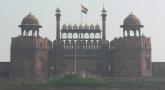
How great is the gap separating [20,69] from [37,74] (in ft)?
8.56

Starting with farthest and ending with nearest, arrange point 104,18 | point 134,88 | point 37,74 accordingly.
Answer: point 104,18 → point 37,74 → point 134,88

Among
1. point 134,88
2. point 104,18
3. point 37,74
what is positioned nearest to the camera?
point 134,88

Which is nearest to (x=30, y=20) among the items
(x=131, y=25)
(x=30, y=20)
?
(x=30, y=20)

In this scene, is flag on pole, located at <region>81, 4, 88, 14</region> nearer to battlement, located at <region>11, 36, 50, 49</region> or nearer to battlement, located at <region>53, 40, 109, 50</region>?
battlement, located at <region>53, 40, 109, 50</region>

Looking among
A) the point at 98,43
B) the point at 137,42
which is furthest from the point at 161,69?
the point at 98,43

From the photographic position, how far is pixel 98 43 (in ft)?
215

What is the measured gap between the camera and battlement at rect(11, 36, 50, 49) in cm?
6394

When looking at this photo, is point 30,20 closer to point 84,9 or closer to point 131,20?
point 84,9

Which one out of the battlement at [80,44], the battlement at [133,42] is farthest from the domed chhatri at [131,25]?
the battlement at [80,44]

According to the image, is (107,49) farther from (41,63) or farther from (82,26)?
(41,63)

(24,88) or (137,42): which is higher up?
(137,42)

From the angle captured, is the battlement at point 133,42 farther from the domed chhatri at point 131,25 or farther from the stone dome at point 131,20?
the stone dome at point 131,20

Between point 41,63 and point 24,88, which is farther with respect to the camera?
point 41,63

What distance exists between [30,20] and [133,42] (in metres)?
15.8
